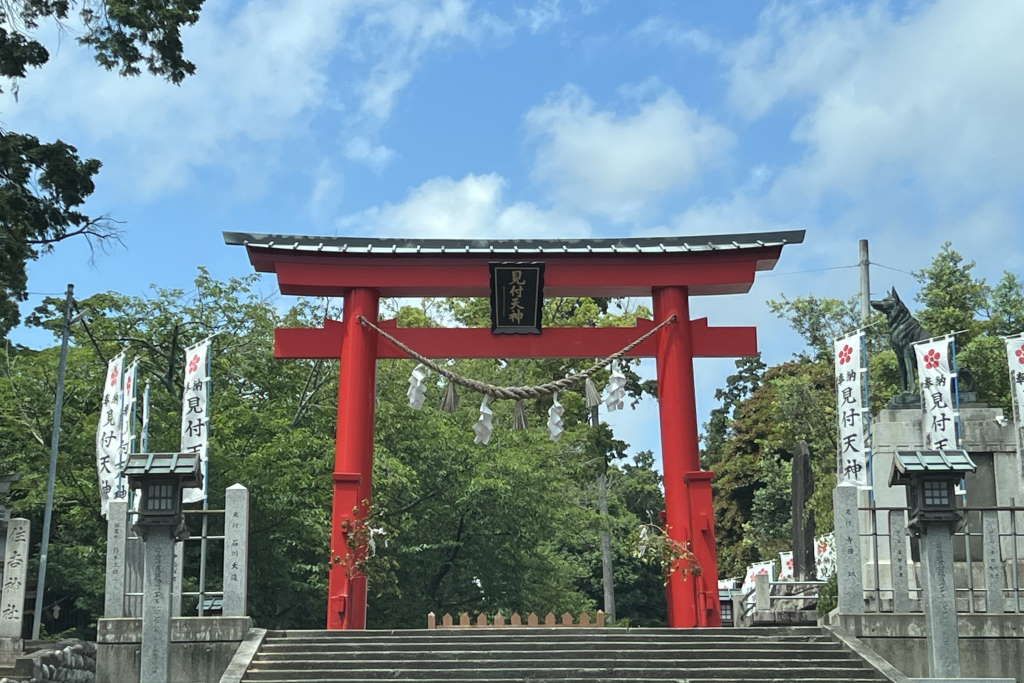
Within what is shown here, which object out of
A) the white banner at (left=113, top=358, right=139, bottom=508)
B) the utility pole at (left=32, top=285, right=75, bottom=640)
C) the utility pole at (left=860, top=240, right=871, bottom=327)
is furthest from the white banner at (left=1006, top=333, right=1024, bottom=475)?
the utility pole at (left=860, top=240, right=871, bottom=327)

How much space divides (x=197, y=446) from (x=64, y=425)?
7801 mm

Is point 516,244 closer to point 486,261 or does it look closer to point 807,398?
point 486,261

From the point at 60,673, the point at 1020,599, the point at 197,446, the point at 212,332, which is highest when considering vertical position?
the point at 212,332

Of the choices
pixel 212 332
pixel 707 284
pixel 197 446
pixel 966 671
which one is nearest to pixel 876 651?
pixel 966 671

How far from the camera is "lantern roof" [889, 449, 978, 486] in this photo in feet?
34.9

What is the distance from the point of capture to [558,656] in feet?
38.9

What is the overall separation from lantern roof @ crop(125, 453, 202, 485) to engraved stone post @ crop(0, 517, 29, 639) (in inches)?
277

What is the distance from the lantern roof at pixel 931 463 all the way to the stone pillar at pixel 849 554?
4.44 ft

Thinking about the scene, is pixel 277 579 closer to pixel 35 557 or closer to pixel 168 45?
pixel 35 557

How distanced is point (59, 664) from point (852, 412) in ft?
35.9

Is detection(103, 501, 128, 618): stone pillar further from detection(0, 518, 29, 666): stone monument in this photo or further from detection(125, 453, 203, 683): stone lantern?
detection(0, 518, 29, 666): stone monument

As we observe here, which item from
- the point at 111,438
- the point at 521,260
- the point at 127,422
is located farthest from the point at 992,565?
the point at 111,438

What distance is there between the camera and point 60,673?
15430 mm

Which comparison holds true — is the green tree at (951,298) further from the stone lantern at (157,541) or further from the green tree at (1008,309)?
the stone lantern at (157,541)
